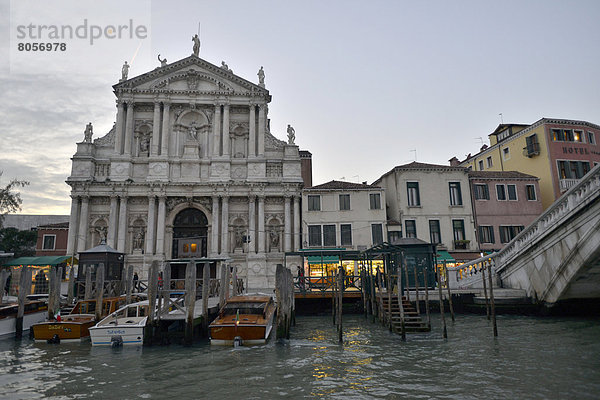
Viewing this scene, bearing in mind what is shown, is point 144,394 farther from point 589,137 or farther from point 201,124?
point 589,137

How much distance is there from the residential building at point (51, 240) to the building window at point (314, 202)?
19.2 m

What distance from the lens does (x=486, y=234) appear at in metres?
27.7

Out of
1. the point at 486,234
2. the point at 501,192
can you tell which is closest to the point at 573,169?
the point at 501,192

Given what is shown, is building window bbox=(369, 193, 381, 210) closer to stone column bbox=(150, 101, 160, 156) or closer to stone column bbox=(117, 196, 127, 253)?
stone column bbox=(150, 101, 160, 156)

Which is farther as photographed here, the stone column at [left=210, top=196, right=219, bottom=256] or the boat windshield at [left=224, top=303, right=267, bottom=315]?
the stone column at [left=210, top=196, right=219, bottom=256]

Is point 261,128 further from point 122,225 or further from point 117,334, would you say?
point 117,334

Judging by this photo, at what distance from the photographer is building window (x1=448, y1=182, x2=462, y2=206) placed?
28.0 metres

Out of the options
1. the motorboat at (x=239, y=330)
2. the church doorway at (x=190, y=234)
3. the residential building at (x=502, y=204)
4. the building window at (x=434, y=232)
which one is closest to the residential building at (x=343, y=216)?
the building window at (x=434, y=232)

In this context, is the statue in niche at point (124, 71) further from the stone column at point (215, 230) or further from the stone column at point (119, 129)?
the stone column at point (215, 230)

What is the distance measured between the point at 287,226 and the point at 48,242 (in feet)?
61.2

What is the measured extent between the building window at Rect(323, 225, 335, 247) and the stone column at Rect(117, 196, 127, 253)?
534 inches

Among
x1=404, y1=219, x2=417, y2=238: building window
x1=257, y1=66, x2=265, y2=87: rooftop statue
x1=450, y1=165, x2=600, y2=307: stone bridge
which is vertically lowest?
x1=450, y1=165, x2=600, y2=307: stone bridge

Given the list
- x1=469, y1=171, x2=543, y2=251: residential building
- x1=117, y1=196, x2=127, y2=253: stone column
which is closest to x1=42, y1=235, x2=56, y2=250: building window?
x1=117, y1=196, x2=127, y2=253: stone column

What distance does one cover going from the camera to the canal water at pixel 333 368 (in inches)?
313
